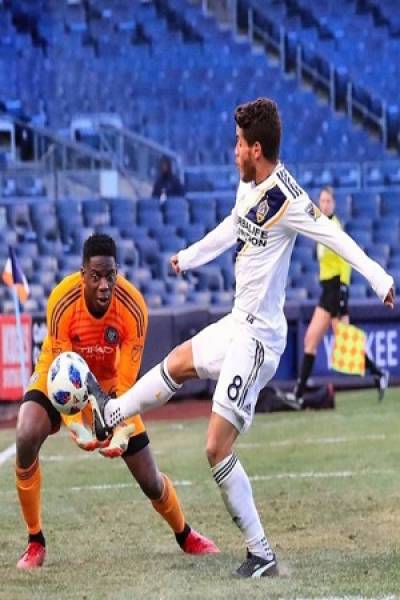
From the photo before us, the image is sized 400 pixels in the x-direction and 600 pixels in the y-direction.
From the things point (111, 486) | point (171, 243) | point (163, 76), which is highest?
point (163, 76)

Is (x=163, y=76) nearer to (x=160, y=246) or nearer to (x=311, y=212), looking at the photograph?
(x=160, y=246)

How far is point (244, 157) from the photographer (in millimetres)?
6395

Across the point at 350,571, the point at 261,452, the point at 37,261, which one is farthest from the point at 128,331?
the point at 37,261

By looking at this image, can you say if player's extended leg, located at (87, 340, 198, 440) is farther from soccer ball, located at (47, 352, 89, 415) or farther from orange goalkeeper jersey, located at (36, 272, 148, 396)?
orange goalkeeper jersey, located at (36, 272, 148, 396)

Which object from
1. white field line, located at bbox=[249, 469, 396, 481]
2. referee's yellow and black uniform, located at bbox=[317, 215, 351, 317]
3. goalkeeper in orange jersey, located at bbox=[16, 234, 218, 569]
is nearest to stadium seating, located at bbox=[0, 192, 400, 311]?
referee's yellow and black uniform, located at bbox=[317, 215, 351, 317]

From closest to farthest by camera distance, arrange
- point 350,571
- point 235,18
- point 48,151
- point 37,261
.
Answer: point 350,571
point 37,261
point 48,151
point 235,18

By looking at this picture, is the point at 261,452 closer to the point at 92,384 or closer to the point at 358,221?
the point at 92,384

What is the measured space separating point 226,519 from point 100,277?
2385 millimetres

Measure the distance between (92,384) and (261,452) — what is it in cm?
508

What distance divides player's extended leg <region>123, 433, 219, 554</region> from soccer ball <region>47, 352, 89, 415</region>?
1.86 feet

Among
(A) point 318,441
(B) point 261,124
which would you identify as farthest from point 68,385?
(A) point 318,441

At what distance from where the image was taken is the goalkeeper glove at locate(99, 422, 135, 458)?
262 inches

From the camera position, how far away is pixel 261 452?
1161 centimetres

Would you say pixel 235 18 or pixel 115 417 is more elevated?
pixel 235 18
